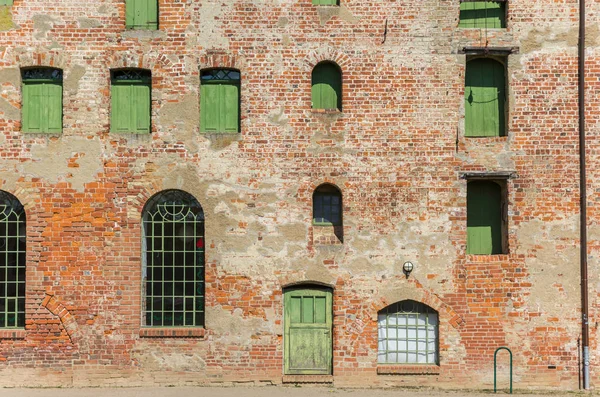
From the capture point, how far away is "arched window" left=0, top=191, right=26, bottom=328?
17703mm

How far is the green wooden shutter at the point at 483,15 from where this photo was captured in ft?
59.9

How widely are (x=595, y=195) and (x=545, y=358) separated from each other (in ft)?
11.4

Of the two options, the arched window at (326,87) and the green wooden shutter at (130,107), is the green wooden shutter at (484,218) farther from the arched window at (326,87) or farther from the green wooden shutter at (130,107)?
the green wooden shutter at (130,107)

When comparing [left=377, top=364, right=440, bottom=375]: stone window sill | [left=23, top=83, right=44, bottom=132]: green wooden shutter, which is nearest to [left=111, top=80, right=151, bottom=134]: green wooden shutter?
[left=23, top=83, right=44, bottom=132]: green wooden shutter

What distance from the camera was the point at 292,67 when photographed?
59.0 ft

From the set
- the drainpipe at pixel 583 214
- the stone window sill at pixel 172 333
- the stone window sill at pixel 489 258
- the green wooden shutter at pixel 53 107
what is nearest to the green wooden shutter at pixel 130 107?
the green wooden shutter at pixel 53 107

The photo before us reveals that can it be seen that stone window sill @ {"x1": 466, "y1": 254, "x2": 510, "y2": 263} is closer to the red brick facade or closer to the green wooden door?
the red brick facade

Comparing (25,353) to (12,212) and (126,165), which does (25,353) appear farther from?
(126,165)

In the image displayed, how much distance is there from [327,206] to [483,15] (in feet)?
17.0

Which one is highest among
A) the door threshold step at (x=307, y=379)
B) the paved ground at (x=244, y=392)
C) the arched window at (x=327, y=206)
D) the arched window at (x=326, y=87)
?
the arched window at (x=326, y=87)

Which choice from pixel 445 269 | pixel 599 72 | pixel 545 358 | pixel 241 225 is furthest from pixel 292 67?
pixel 545 358

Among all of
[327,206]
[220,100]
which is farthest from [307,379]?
[220,100]

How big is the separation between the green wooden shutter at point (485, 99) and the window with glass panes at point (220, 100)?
4.81 metres

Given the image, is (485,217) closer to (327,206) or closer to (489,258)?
(489,258)
